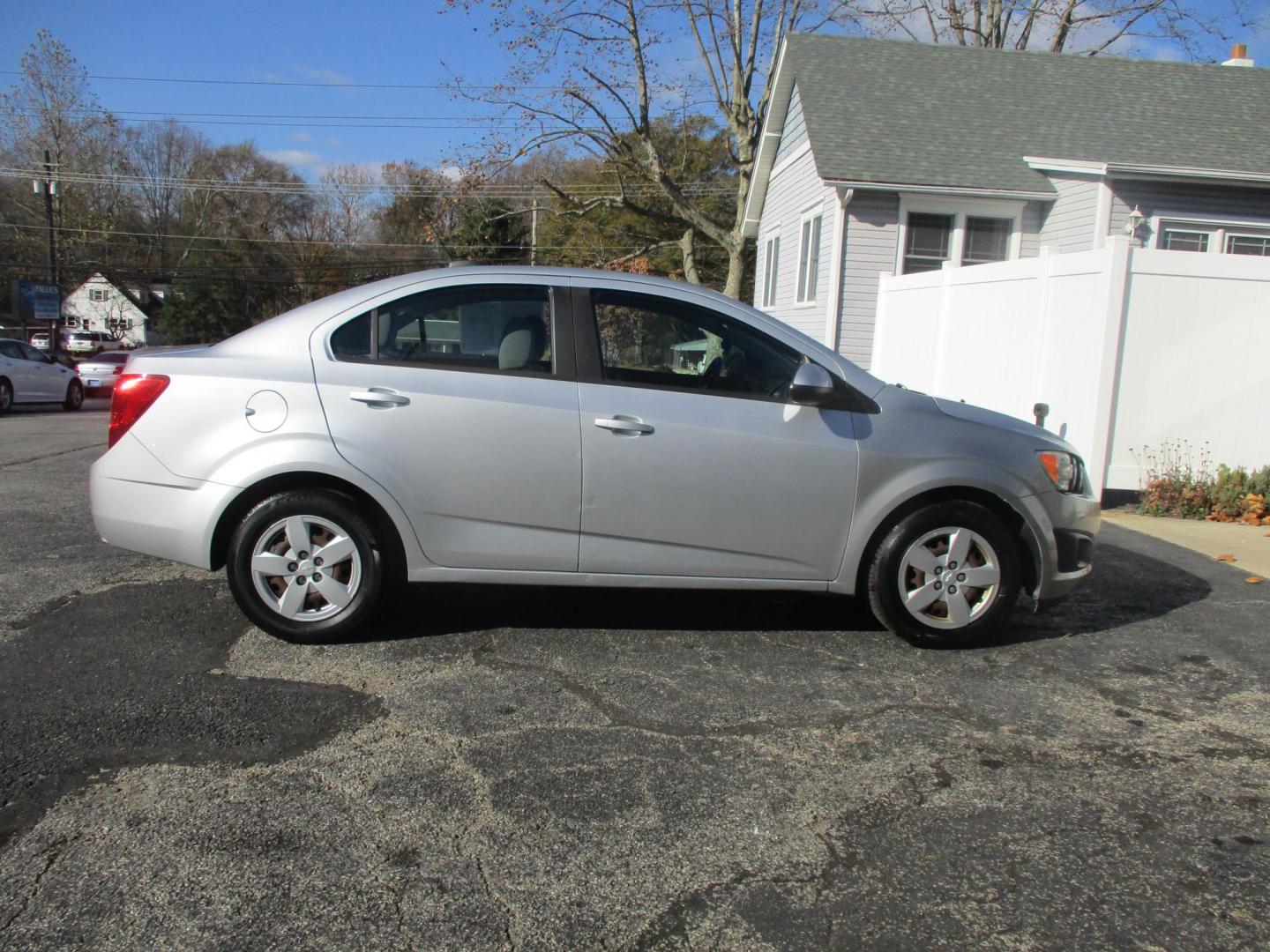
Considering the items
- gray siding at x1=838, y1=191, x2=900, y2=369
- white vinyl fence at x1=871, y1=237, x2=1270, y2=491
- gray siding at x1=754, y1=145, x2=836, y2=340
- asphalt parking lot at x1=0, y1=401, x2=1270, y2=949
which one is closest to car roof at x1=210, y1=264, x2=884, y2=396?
asphalt parking lot at x1=0, y1=401, x2=1270, y2=949

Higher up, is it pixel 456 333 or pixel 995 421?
pixel 456 333

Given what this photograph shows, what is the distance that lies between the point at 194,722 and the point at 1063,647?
4058mm

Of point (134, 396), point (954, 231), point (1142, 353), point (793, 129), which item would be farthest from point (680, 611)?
point (793, 129)

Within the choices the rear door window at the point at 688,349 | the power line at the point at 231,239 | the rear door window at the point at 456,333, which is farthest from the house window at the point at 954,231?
the power line at the point at 231,239

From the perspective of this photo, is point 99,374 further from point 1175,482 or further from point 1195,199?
point 1175,482

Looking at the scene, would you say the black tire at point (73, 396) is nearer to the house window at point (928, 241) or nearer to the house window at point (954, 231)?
the house window at point (954, 231)

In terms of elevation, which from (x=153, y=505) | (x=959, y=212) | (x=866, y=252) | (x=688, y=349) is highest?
(x=959, y=212)

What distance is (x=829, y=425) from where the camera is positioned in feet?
15.3

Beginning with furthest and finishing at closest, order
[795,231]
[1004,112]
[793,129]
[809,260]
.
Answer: [793,129] → [795,231] → [809,260] → [1004,112]

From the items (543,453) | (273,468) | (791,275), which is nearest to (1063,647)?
(543,453)

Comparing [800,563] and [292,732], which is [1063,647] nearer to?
[800,563]

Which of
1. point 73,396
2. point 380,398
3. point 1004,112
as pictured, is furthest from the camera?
point 73,396

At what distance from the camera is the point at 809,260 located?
1706cm

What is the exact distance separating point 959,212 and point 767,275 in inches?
254
